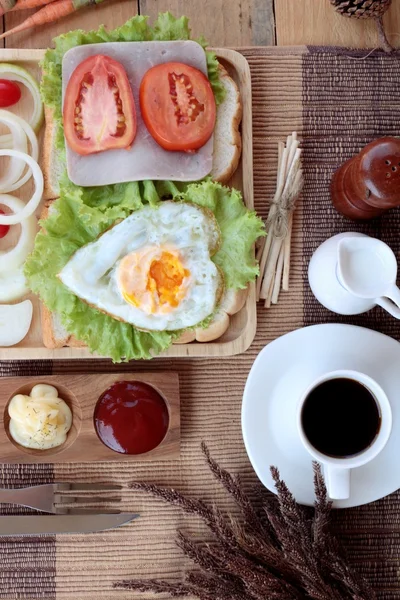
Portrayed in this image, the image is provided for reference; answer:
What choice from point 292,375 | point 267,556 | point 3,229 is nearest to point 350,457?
point 292,375

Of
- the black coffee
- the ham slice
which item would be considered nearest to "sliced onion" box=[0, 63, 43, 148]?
the ham slice

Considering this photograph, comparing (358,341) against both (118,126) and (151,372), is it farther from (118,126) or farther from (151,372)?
(118,126)

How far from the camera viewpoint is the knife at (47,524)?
2.01m

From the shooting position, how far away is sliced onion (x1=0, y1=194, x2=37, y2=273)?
2034mm

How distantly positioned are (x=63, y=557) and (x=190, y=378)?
2.43 ft

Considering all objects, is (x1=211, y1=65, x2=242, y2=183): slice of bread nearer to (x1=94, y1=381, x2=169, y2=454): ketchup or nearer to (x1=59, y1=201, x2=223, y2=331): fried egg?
(x1=59, y1=201, x2=223, y2=331): fried egg

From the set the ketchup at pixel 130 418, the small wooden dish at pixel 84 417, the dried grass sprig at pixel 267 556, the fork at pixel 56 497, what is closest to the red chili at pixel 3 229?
the small wooden dish at pixel 84 417

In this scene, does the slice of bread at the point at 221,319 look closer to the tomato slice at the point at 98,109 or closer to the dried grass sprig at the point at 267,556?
the dried grass sprig at the point at 267,556

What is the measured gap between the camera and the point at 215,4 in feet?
7.26

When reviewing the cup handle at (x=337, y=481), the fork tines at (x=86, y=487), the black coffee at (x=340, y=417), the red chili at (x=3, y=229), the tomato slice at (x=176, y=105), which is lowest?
the fork tines at (x=86, y=487)

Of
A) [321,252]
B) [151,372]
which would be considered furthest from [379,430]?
[151,372]

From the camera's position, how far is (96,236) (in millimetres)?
1935

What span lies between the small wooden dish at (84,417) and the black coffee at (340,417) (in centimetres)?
47

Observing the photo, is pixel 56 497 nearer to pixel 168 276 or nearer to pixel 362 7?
pixel 168 276
